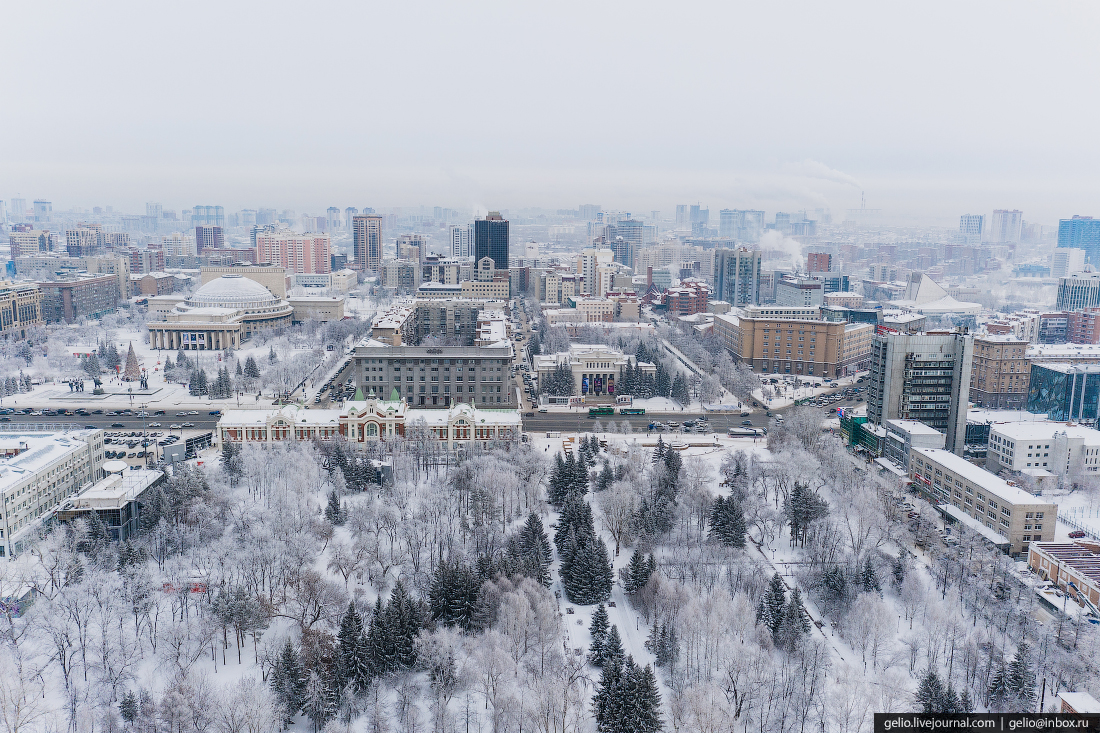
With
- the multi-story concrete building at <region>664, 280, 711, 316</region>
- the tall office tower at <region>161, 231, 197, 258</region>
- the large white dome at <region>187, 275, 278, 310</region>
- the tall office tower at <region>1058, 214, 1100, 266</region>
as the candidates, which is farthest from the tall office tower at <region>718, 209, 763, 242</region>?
the large white dome at <region>187, 275, 278, 310</region>

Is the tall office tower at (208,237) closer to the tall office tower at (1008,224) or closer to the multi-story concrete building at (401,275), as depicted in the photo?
the multi-story concrete building at (401,275)

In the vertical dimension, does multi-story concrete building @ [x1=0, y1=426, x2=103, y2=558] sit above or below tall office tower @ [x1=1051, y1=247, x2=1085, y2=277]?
below

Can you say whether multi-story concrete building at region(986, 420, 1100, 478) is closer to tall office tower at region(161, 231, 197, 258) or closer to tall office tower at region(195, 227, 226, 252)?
tall office tower at region(161, 231, 197, 258)

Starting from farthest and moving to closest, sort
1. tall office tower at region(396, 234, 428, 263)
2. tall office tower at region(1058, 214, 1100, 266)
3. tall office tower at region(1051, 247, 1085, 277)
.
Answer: tall office tower at region(1058, 214, 1100, 266)
tall office tower at region(396, 234, 428, 263)
tall office tower at region(1051, 247, 1085, 277)

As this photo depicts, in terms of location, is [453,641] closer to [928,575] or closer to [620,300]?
[928,575]

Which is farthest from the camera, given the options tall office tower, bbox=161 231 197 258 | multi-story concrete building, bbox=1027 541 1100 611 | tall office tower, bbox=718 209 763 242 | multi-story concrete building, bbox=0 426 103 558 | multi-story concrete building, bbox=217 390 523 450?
tall office tower, bbox=718 209 763 242

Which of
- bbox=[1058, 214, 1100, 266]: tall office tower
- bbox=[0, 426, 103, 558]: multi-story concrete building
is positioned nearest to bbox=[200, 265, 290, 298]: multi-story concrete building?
bbox=[0, 426, 103, 558]: multi-story concrete building

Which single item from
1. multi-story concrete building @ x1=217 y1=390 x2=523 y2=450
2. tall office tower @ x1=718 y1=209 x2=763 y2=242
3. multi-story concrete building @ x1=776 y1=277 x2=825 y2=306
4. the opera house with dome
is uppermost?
tall office tower @ x1=718 y1=209 x2=763 y2=242

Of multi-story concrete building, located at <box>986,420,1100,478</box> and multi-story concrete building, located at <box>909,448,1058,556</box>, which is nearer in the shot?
multi-story concrete building, located at <box>909,448,1058,556</box>

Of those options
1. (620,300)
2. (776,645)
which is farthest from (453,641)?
(620,300)
